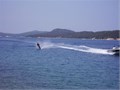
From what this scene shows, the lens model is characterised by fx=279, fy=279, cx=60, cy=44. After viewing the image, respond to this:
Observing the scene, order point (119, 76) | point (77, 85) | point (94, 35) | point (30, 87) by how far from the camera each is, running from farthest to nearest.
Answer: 1. point (94, 35)
2. point (119, 76)
3. point (77, 85)
4. point (30, 87)

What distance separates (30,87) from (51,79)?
2.35m

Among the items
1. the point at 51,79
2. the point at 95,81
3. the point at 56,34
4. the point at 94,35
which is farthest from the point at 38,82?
the point at 94,35

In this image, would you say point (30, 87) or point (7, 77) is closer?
point (30, 87)

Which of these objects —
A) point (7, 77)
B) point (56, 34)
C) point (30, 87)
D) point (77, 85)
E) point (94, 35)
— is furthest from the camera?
point (94, 35)

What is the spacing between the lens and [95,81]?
42.9ft

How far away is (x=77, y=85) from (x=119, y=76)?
4064 millimetres

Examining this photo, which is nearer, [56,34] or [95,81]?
[95,81]

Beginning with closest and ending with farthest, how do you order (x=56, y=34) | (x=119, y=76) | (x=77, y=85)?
(x=77, y=85) < (x=119, y=76) < (x=56, y=34)

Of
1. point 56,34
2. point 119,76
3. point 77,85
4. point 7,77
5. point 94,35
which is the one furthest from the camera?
point 94,35

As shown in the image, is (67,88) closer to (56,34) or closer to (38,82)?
(38,82)

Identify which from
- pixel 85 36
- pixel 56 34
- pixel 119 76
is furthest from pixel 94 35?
pixel 119 76

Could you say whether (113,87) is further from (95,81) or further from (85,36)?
(85,36)

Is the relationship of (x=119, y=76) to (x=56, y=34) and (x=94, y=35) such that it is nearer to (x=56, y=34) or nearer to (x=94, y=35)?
(x=56, y=34)

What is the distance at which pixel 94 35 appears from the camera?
99500mm
